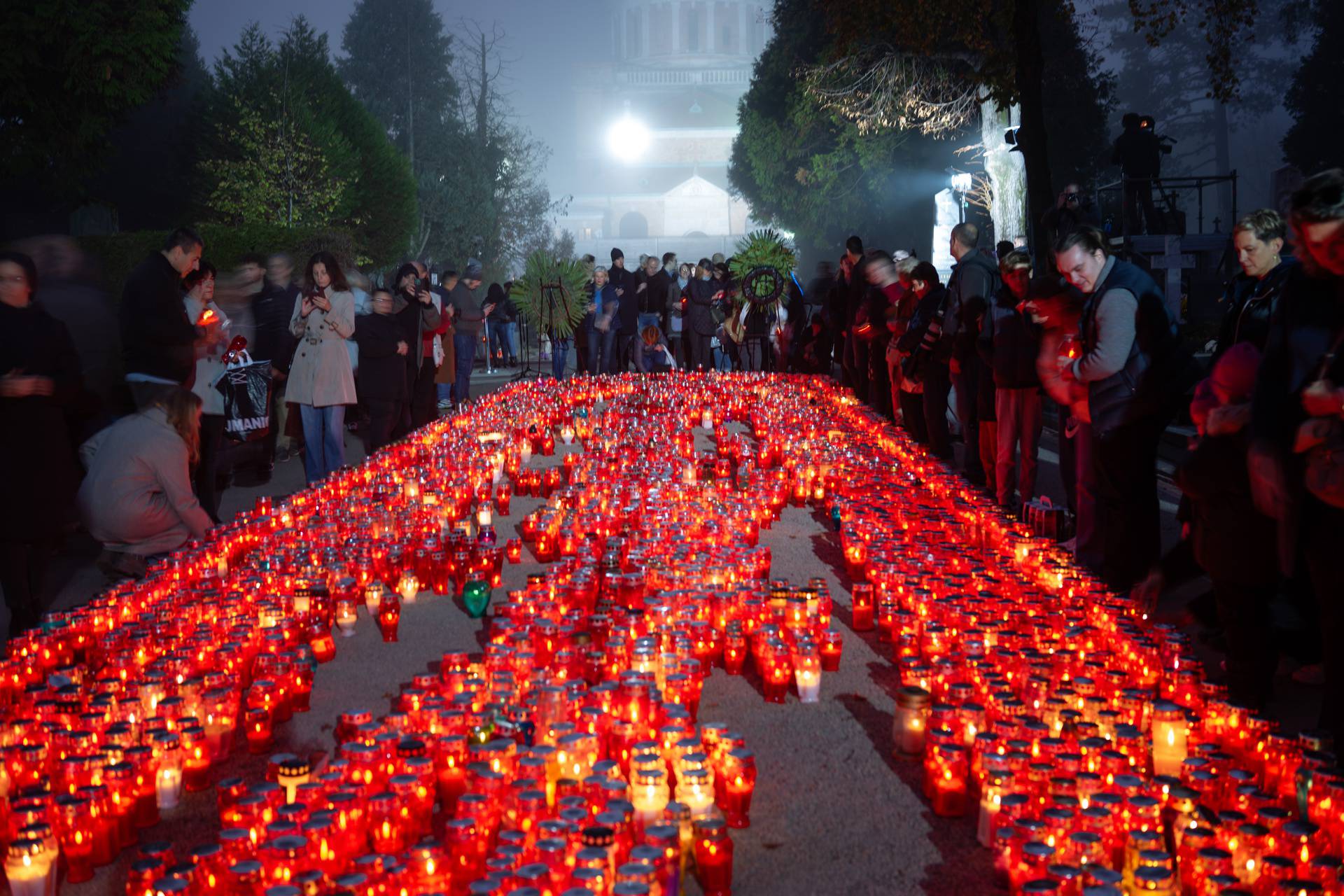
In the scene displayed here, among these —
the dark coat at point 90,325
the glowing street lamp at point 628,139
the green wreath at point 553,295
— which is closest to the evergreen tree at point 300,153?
the green wreath at point 553,295

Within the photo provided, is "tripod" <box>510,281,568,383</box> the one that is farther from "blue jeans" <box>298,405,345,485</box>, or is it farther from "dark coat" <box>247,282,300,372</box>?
"blue jeans" <box>298,405,345,485</box>

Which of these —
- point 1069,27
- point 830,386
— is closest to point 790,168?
point 1069,27

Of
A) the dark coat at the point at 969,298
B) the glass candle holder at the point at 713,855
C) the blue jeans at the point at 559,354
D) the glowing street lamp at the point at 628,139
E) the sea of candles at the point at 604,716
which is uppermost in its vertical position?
the glowing street lamp at the point at 628,139

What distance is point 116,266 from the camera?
29891 millimetres

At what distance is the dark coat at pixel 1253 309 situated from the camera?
5914mm

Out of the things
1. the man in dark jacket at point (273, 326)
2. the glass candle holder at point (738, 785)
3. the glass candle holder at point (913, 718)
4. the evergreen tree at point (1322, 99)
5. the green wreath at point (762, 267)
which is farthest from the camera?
the evergreen tree at point (1322, 99)

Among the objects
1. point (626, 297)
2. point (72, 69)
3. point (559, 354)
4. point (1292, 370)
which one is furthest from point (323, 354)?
point (72, 69)

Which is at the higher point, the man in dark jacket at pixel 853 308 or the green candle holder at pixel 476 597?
the man in dark jacket at pixel 853 308

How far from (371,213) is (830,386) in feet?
127

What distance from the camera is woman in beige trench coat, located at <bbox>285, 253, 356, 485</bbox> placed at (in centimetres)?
1070

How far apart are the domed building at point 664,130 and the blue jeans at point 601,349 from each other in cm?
8184

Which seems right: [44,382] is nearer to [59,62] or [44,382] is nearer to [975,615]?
[975,615]

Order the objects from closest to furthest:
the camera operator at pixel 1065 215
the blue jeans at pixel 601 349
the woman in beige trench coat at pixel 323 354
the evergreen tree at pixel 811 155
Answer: the woman in beige trench coat at pixel 323 354 → the camera operator at pixel 1065 215 → the blue jeans at pixel 601 349 → the evergreen tree at pixel 811 155

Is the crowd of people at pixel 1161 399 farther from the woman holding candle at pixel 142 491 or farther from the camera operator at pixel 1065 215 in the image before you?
the woman holding candle at pixel 142 491
